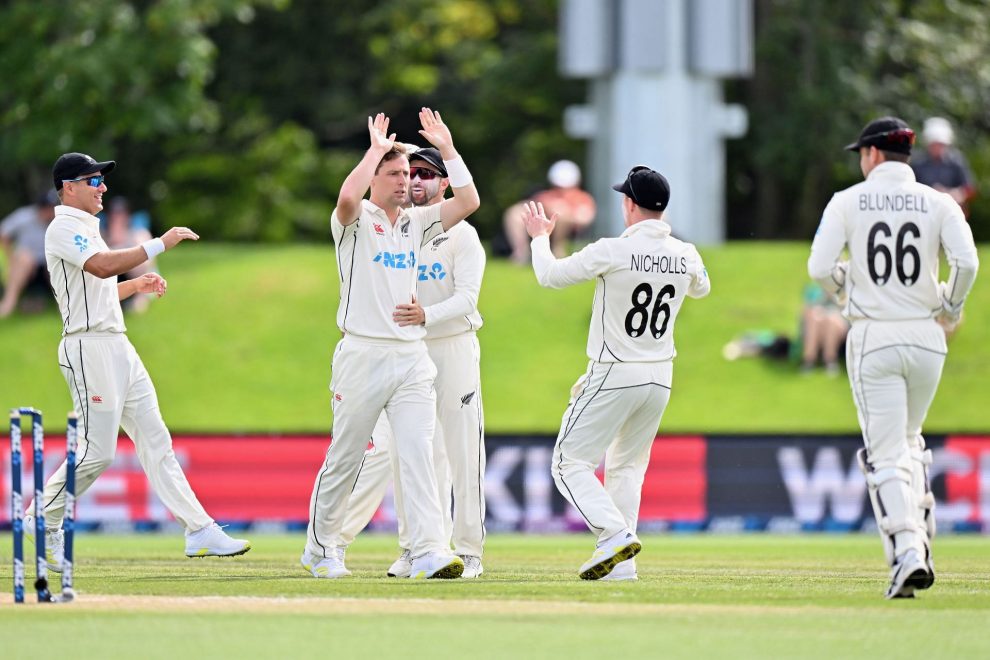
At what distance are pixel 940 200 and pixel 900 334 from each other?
0.68 meters

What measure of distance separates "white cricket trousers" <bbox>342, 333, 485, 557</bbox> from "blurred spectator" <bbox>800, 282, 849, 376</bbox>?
10.9 m

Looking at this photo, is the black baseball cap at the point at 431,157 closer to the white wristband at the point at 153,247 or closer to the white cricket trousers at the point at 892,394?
the white wristband at the point at 153,247

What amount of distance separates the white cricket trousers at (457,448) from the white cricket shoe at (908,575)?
2.41 meters

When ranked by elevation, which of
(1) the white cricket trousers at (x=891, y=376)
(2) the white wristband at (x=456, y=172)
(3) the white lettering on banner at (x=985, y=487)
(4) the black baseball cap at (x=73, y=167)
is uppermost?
(4) the black baseball cap at (x=73, y=167)

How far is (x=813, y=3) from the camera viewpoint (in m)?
33.7

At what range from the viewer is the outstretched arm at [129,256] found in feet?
31.8

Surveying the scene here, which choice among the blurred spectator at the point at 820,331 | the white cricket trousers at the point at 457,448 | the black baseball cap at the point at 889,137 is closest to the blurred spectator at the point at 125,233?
the blurred spectator at the point at 820,331

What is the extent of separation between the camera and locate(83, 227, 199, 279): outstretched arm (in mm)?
9695

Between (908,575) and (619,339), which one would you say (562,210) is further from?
(908,575)

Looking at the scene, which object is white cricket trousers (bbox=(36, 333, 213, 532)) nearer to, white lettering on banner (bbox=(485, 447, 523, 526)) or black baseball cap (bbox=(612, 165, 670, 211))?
black baseball cap (bbox=(612, 165, 670, 211))

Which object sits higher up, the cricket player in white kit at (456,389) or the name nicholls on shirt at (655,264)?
the name nicholls on shirt at (655,264)

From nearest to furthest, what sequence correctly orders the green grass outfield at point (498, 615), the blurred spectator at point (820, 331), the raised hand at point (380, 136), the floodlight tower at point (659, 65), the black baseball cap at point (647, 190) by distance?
the green grass outfield at point (498, 615), the raised hand at point (380, 136), the black baseball cap at point (647, 190), the blurred spectator at point (820, 331), the floodlight tower at point (659, 65)

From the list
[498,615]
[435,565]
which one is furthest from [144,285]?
[498,615]

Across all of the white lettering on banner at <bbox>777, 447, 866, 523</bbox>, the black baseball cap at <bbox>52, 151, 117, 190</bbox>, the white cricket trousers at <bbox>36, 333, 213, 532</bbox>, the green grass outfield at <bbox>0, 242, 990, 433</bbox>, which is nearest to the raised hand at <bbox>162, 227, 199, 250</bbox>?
the black baseball cap at <bbox>52, 151, 117, 190</bbox>
